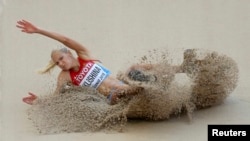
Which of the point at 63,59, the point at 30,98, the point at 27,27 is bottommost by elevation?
the point at 30,98

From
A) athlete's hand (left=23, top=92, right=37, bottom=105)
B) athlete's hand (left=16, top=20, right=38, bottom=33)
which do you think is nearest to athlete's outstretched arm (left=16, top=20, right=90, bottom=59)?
athlete's hand (left=16, top=20, right=38, bottom=33)

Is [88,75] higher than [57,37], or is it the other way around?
[57,37]

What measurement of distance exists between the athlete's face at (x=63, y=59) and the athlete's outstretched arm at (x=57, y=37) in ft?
0.14

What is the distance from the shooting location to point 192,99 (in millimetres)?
2068

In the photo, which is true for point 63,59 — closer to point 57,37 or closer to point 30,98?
point 57,37

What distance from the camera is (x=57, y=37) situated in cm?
208

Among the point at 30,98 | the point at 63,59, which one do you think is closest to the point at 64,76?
the point at 63,59

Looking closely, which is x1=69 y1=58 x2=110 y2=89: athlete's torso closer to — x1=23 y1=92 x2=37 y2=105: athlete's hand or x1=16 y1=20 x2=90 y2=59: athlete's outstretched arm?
x1=16 y1=20 x2=90 y2=59: athlete's outstretched arm

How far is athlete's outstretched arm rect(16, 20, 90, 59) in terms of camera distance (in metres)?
2.05

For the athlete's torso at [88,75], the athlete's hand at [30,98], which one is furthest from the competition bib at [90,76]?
the athlete's hand at [30,98]

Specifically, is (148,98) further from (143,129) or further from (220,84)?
(220,84)

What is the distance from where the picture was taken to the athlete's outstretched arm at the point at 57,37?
2051 millimetres

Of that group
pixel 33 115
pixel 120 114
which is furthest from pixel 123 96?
pixel 33 115

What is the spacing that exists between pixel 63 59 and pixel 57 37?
0.10m
